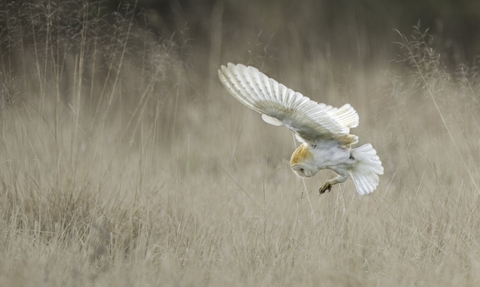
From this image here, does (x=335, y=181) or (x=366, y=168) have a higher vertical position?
(x=366, y=168)

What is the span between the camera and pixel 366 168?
3734 mm

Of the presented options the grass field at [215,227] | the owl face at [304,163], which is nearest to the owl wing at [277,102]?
the owl face at [304,163]

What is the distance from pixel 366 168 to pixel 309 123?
1.68ft

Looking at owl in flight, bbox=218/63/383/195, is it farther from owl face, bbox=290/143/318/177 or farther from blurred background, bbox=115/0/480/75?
blurred background, bbox=115/0/480/75

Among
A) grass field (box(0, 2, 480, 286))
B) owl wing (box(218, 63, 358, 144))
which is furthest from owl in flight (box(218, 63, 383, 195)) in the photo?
grass field (box(0, 2, 480, 286))

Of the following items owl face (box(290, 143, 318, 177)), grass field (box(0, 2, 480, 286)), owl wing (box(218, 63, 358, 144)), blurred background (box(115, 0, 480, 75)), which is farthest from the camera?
blurred background (box(115, 0, 480, 75))

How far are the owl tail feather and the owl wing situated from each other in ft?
0.59

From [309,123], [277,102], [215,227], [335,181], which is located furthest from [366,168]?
[215,227]

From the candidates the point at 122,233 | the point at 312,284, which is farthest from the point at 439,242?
the point at 122,233

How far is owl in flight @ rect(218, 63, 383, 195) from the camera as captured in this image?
10.6 feet

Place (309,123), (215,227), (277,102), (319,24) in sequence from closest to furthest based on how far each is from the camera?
(277,102), (309,123), (215,227), (319,24)

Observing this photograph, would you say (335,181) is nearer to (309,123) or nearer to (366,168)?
(366,168)

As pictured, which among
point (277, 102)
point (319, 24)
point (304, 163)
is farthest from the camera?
point (319, 24)

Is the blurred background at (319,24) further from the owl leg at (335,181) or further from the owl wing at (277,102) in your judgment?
the owl wing at (277,102)
